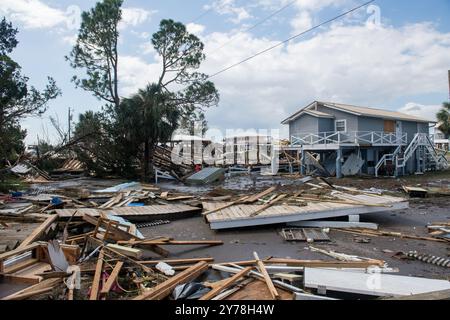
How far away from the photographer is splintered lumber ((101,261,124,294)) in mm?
4586

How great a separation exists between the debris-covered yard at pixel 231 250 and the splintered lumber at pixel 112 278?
2cm

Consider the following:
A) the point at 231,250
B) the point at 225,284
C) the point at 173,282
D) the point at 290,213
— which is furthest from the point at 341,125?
the point at 173,282

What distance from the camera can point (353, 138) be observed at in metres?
25.9

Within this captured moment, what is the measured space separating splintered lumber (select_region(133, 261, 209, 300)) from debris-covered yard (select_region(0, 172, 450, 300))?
0.05 feet

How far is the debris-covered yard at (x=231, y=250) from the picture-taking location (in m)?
4.72

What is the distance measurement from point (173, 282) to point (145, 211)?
6.02 m

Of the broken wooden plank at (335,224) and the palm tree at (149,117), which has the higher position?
the palm tree at (149,117)

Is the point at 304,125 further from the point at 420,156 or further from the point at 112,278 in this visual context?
the point at 112,278

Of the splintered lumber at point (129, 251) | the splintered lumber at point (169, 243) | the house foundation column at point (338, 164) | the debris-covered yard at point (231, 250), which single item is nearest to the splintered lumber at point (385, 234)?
the debris-covered yard at point (231, 250)

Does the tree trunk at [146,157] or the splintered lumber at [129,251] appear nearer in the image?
the splintered lumber at [129,251]

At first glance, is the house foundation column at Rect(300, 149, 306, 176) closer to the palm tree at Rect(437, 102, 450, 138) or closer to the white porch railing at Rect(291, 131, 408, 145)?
the white porch railing at Rect(291, 131, 408, 145)

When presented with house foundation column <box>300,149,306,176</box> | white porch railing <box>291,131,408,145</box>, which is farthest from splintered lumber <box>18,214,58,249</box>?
house foundation column <box>300,149,306,176</box>

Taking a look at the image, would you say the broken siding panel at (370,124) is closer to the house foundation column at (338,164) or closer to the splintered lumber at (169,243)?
the house foundation column at (338,164)
